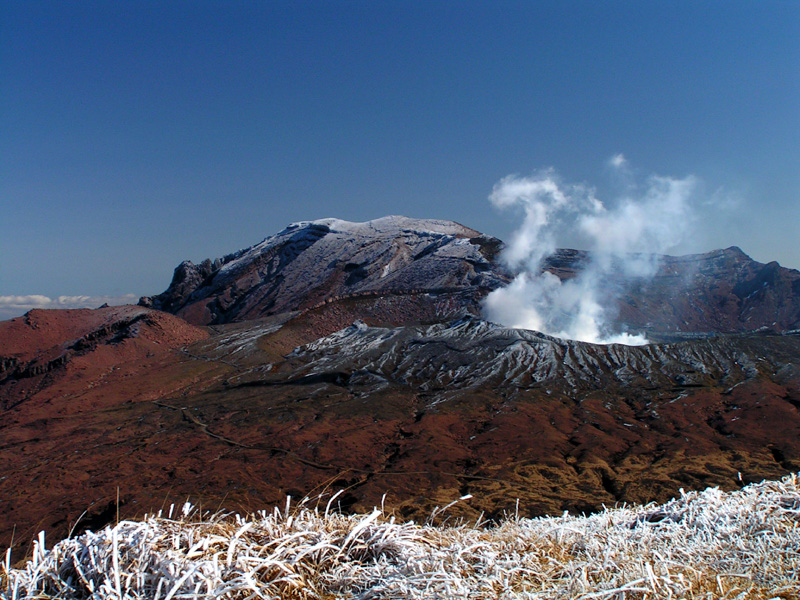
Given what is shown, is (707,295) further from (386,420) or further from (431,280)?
(386,420)

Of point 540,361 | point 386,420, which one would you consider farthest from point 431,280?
point 386,420

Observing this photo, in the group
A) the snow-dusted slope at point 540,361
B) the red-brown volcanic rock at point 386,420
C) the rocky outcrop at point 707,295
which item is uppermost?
the rocky outcrop at point 707,295

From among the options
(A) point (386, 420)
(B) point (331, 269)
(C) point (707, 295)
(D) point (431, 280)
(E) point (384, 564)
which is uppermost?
(B) point (331, 269)

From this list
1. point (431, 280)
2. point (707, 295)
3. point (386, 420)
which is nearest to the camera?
point (386, 420)

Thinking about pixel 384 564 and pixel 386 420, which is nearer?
pixel 384 564

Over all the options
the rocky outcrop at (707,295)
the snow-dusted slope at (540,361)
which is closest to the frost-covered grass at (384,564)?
the snow-dusted slope at (540,361)

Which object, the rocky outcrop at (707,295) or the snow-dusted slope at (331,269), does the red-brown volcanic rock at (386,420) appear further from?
the rocky outcrop at (707,295)

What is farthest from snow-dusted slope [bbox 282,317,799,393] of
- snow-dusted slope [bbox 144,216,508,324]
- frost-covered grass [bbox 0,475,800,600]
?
frost-covered grass [bbox 0,475,800,600]
